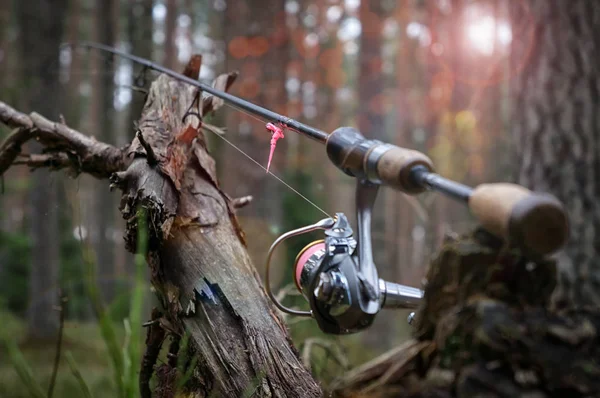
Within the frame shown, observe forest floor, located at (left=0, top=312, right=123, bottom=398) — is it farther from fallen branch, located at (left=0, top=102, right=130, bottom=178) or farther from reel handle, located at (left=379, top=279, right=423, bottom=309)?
reel handle, located at (left=379, top=279, right=423, bottom=309)

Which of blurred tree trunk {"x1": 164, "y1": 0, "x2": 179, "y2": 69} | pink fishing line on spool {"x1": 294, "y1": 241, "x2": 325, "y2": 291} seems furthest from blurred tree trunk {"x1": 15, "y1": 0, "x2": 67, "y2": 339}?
pink fishing line on spool {"x1": 294, "y1": 241, "x2": 325, "y2": 291}

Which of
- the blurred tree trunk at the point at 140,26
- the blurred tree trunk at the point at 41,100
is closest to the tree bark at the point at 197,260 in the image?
the blurred tree trunk at the point at 140,26

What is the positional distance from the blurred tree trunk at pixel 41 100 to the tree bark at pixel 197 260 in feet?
18.2

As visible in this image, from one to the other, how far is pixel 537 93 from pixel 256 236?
81.7 inches

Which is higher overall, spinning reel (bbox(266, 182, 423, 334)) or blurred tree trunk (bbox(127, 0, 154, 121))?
blurred tree trunk (bbox(127, 0, 154, 121))

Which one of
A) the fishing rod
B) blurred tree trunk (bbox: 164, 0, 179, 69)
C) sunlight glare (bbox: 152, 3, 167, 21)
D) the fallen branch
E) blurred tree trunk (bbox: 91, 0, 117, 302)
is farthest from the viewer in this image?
blurred tree trunk (bbox: 164, 0, 179, 69)

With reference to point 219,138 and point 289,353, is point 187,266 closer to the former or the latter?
point 289,353

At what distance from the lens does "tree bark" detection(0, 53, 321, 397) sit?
68.0 inches

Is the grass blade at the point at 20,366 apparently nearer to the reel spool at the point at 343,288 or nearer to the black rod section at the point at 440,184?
the reel spool at the point at 343,288

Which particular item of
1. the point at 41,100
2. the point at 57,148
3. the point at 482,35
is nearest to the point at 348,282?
the point at 57,148

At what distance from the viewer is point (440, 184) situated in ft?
3.96

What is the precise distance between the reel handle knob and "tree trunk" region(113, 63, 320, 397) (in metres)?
0.93

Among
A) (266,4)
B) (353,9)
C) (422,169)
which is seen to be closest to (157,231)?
(422,169)

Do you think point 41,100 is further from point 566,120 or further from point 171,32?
point 566,120
